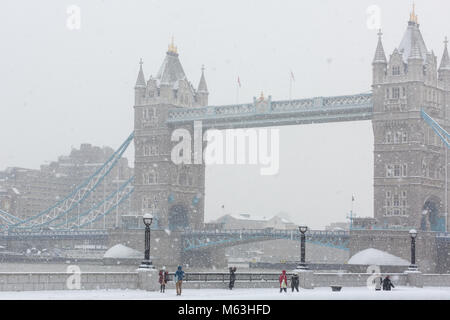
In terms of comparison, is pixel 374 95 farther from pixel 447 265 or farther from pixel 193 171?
pixel 193 171

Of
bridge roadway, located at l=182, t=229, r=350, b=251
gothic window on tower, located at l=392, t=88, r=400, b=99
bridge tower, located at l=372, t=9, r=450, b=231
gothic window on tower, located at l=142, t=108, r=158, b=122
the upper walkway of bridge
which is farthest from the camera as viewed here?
gothic window on tower, located at l=142, t=108, r=158, b=122

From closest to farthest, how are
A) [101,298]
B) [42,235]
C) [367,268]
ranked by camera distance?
[101,298] → [367,268] → [42,235]

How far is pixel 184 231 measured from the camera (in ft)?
407

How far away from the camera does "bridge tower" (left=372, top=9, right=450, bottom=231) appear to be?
101250 millimetres

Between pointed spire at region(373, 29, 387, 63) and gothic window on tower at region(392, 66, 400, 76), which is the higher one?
pointed spire at region(373, 29, 387, 63)

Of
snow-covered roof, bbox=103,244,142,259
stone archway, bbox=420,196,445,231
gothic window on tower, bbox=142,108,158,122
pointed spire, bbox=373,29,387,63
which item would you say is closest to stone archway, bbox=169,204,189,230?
snow-covered roof, bbox=103,244,142,259

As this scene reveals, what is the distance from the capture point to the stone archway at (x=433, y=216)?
338 feet

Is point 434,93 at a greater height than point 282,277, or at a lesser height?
greater

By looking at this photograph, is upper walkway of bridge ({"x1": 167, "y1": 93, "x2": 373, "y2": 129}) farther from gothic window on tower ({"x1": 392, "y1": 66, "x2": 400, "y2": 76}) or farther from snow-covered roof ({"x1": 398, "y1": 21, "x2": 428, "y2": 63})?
snow-covered roof ({"x1": 398, "y1": 21, "x2": 428, "y2": 63})

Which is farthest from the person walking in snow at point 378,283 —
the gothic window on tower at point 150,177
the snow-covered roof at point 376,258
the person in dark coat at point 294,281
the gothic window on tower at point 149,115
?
the gothic window on tower at point 149,115

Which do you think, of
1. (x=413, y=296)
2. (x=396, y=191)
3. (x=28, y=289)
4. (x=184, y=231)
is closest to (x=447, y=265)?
(x=396, y=191)

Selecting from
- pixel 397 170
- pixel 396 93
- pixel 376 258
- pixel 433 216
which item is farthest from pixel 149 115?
pixel 376 258

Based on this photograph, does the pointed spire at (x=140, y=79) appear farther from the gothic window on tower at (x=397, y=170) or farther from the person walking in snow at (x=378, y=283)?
the person walking in snow at (x=378, y=283)
